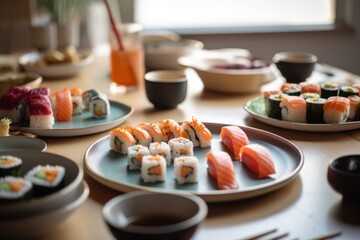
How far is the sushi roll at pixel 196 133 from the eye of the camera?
1.39m

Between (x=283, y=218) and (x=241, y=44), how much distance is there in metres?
3.04

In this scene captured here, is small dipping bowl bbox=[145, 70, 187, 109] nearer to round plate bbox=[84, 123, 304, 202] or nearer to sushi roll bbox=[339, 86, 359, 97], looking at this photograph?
round plate bbox=[84, 123, 304, 202]

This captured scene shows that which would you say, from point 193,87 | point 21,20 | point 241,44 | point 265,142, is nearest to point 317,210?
point 265,142

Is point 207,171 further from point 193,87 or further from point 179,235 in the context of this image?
point 193,87

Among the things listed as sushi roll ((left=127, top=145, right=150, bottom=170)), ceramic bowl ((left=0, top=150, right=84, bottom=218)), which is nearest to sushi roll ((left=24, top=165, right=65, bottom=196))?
ceramic bowl ((left=0, top=150, right=84, bottom=218))

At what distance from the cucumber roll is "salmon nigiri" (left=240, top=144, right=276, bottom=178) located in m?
0.37

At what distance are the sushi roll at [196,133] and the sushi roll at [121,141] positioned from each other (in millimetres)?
139

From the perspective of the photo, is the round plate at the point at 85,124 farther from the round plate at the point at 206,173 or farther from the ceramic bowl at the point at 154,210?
the ceramic bowl at the point at 154,210

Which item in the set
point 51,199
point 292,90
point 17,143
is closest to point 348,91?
point 292,90

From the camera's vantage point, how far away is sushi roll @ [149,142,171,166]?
123cm

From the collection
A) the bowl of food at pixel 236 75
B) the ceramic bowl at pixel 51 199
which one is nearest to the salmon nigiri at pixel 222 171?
the ceramic bowl at pixel 51 199

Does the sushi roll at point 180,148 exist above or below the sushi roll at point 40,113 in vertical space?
below

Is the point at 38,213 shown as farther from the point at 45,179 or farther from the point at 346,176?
the point at 346,176

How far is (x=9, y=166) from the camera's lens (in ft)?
3.38
